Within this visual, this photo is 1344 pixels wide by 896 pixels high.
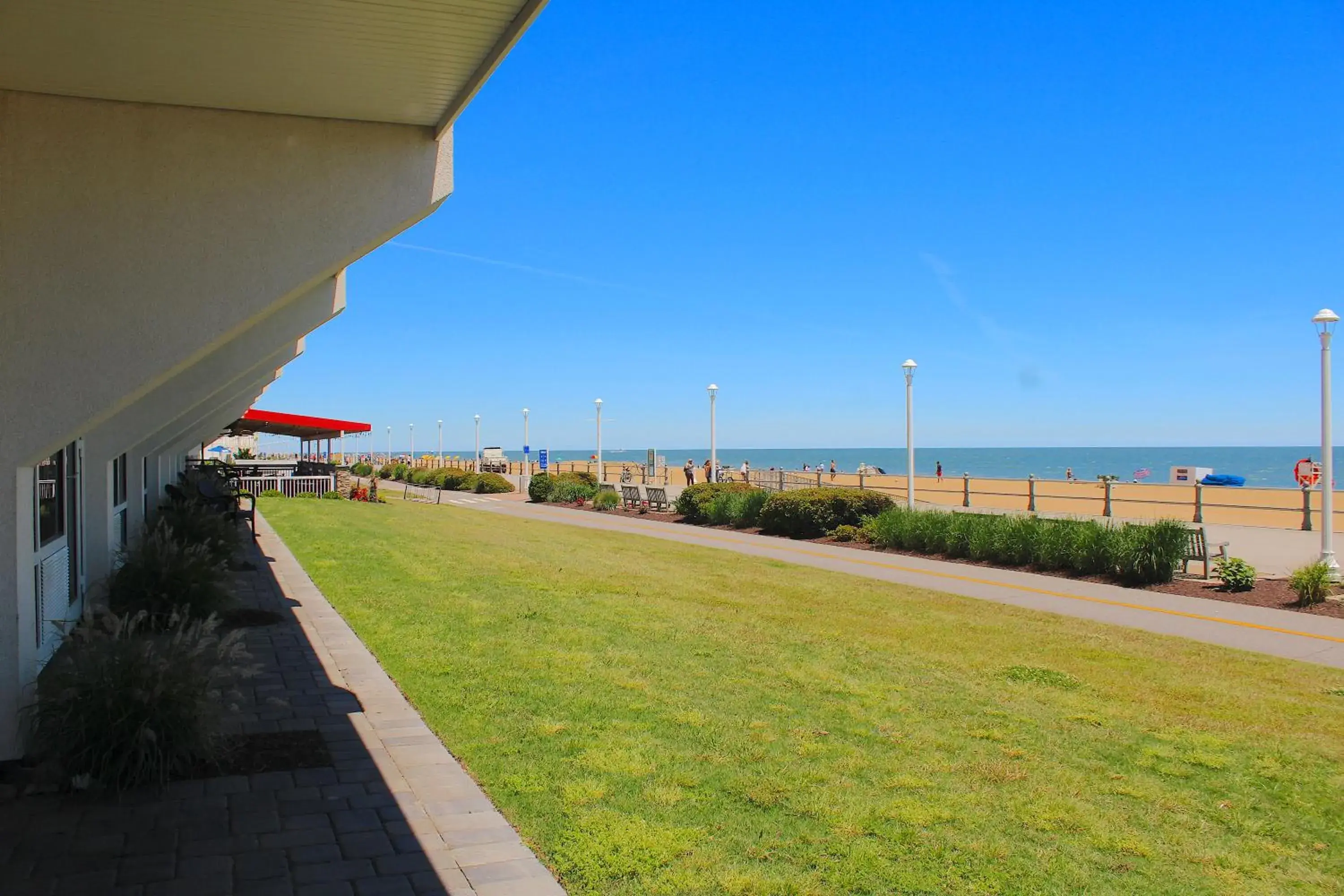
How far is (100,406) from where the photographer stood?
15.3ft

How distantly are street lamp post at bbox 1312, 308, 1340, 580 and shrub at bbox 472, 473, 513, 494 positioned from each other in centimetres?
2930

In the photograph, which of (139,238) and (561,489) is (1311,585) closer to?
(139,238)

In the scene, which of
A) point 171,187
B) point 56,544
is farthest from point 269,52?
point 56,544

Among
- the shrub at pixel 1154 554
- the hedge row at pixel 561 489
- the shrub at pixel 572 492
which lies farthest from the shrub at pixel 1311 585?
the shrub at pixel 572 492

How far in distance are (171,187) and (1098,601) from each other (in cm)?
1086

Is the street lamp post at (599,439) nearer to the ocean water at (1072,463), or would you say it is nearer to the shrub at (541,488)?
the shrub at (541,488)

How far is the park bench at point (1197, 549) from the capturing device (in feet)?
41.8

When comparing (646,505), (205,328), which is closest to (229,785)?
(205,328)

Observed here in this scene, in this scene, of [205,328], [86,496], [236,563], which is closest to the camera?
[205,328]

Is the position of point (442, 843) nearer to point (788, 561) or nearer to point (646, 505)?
point (788, 561)

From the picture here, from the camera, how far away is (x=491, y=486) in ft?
123

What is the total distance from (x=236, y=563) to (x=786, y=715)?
872 centimetres

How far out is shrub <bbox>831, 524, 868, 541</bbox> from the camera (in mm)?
18250

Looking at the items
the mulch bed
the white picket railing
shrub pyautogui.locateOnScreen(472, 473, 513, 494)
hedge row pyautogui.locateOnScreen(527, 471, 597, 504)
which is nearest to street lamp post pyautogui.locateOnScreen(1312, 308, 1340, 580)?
the mulch bed
